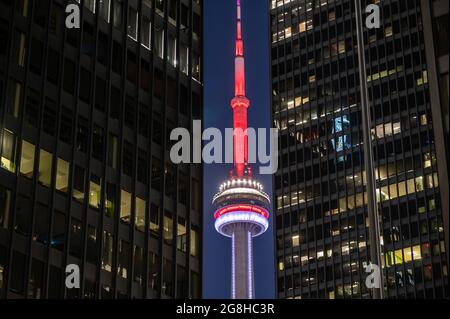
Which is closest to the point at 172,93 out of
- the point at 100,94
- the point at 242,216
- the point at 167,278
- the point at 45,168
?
the point at 100,94

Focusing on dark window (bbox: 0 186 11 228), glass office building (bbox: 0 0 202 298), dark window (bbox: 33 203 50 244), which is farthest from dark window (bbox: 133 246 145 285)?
dark window (bbox: 0 186 11 228)

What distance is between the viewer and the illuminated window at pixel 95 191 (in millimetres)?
60812

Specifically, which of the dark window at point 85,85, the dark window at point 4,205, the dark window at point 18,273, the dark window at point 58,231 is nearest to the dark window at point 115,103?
the dark window at point 85,85

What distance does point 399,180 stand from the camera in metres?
148

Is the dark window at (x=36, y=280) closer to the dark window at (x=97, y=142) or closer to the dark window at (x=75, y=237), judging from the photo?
the dark window at (x=75, y=237)

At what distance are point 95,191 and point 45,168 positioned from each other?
448 cm

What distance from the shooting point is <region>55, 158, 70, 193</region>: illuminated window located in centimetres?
5881

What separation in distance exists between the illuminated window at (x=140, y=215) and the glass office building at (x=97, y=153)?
0.11m

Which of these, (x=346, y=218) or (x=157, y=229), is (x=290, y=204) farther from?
(x=157, y=229)

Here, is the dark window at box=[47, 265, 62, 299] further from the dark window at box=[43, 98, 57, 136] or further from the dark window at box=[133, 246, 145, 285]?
the dark window at box=[43, 98, 57, 136]

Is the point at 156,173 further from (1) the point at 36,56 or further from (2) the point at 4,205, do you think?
(2) the point at 4,205

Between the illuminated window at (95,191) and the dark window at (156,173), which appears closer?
the illuminated window at (95,191)
